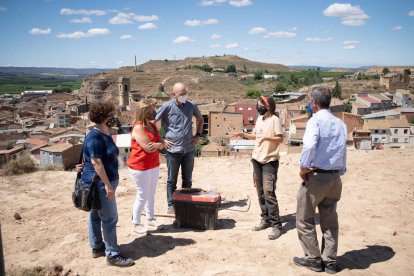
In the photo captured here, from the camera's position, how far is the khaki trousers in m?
3.35

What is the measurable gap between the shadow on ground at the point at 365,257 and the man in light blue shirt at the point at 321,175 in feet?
0.91

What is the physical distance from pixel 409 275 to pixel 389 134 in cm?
3490

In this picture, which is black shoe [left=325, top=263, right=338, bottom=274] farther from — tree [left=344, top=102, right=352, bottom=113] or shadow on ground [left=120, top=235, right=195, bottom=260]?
tree [left=344, top=102, right=352, bottom=113]

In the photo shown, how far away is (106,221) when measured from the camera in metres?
3.67

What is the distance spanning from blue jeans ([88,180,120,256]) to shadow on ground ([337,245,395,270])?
232 centimetres

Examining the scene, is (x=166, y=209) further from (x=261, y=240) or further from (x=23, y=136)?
(x=23, y=136)

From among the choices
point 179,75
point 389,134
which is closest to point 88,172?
point 389,134

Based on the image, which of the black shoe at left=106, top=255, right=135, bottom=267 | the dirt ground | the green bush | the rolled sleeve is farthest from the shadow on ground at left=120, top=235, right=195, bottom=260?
the green bush

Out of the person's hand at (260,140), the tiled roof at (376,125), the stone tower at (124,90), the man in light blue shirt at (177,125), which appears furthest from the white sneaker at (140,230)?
the stone tower at (124,90)

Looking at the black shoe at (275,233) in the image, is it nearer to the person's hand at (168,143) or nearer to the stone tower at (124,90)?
the person's hand at (168,143)

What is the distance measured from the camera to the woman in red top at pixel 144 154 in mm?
4184

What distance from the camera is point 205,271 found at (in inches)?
142

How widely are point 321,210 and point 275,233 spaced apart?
38.7 inches

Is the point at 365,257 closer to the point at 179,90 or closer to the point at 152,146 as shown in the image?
the point at 152,146
